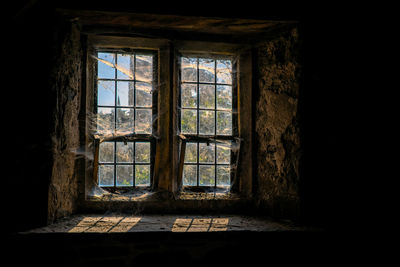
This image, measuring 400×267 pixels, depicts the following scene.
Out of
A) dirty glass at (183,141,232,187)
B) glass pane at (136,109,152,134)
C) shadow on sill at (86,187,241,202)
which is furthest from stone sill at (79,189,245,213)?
glass pane at (136,109,152,134)

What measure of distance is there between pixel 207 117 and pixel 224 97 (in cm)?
22

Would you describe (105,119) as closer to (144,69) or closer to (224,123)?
(144,69)

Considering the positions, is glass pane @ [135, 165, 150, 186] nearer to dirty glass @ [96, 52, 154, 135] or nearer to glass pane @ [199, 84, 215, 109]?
dirty glass @ [96, 52, 154, 135]

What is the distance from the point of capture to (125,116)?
2.17 m

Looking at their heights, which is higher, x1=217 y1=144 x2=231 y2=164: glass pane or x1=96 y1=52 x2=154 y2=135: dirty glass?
x1=96 y1=52 x2=154 y2=135: dirty glass

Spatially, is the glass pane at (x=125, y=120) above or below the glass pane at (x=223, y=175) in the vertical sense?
above

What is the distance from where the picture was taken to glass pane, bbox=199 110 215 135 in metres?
2.25

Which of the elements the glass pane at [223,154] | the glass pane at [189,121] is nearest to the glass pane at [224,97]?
the glass pane at [189,121]

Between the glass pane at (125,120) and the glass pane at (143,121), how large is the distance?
0.05 m

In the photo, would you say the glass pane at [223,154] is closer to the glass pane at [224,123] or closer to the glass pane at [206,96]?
the glass pane at [224,123]

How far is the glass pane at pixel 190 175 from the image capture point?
2217 mm

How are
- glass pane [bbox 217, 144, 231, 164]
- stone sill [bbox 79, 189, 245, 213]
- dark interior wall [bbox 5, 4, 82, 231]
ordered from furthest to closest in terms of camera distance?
glass pane [bbox 217, 144, 231, 164] < stone sill [bbox 79, 189, 245, 213] < dark interior wall [bbox 5, 4, 82, 231]

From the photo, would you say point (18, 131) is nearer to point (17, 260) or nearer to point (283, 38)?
point (17, 260)

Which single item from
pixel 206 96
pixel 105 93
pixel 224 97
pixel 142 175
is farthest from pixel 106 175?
pixel 224 97
